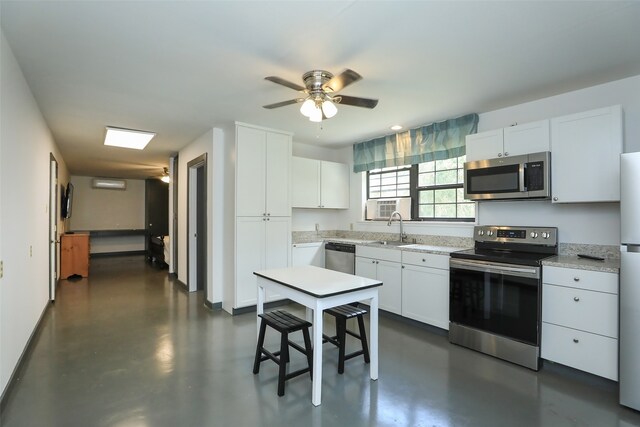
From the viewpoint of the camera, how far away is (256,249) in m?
4.18

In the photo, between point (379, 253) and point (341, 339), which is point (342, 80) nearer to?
point (341, 339)

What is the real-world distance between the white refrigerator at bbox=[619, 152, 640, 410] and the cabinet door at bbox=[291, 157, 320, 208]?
3474 millimetres

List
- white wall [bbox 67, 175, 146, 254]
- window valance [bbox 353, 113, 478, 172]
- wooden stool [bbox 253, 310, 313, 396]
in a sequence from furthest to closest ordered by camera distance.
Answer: white wall [bbox 67, 175, 146, 254]
window valance [bbox 353, 113, 478, 172]
wooden stool [bbox 253, 310, 313, 396]

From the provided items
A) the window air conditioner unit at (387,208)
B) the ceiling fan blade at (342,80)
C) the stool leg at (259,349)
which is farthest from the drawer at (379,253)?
the ceiling fan blade at (342,80)

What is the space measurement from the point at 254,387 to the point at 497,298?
2.17 m

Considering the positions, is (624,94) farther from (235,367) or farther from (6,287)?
(6,287)

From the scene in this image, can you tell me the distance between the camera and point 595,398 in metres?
2.28

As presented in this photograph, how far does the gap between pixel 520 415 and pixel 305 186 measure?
Answer: 11.7 ft

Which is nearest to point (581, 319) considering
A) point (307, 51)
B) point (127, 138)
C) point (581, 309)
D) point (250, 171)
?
point (581, 309)

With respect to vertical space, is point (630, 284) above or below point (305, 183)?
below

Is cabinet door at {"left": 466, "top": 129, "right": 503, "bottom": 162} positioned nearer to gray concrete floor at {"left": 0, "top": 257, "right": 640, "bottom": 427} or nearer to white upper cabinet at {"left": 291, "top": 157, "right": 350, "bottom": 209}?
gray concrete floor at {"left": 0, "top": 257, "right": 640, "bottom": 427}

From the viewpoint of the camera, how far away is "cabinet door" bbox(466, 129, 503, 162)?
3.26 metres

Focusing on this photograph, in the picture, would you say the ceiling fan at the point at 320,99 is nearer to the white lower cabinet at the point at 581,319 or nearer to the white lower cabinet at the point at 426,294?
the white lower cabinet at the point at 426,294

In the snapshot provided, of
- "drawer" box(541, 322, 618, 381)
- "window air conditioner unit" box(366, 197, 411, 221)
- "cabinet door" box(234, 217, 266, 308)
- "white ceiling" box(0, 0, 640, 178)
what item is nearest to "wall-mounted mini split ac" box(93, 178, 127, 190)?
"white ceiling" box(0, 0, 640, 178)
